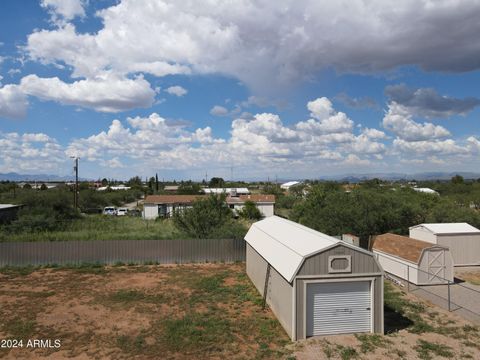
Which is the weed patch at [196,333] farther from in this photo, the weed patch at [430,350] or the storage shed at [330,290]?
the weed patch at [430,350]

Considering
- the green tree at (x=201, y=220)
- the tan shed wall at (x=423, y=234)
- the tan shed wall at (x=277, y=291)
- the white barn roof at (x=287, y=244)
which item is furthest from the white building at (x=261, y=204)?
the tan shed wall at (x=277, y=291)

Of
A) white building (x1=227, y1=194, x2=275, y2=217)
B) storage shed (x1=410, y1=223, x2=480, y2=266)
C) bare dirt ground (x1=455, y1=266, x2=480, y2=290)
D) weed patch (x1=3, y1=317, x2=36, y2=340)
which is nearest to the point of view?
weed patch (x1=3, y1=317, x2=36, y2=340)

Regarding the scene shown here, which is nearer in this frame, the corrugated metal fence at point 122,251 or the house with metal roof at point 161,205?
the corrugated metal fence at point 122,251

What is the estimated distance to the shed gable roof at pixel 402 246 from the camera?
1905 centimetres

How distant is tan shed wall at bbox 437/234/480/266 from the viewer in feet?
75.4

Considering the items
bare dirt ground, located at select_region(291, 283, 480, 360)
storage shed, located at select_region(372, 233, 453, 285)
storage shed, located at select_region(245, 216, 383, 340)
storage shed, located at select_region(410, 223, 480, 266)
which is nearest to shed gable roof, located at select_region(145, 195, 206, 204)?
storage shed, located at select_region(410, 223, 480, 266)

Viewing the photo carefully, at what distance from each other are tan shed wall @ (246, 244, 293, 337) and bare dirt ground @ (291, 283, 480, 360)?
1140mm

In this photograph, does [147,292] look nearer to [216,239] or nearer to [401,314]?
[216,239]

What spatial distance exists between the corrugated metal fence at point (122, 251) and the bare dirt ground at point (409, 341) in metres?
11.9

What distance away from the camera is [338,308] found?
12.7 meters

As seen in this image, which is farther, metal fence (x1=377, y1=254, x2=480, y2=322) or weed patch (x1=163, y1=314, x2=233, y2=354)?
metal fence (x1=377, y1=254, x2=480, y2=322)

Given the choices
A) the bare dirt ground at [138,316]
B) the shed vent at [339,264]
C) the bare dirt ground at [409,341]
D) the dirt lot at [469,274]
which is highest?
the shed vent at [339,264]

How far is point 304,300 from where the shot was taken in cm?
1230

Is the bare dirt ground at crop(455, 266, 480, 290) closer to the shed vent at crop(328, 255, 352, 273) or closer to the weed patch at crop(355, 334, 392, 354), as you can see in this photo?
the weed patch at crop(355, 334, 392, 354)
